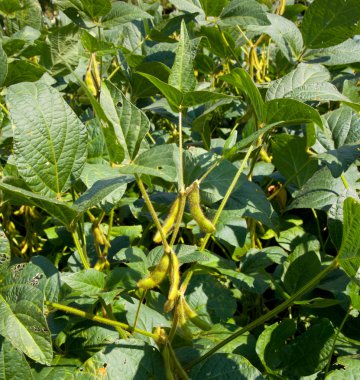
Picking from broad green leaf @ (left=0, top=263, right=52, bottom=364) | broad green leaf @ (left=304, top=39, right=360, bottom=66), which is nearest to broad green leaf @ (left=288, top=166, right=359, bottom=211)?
broad green leaf @ (left=304, top=39, right=360, bottom=66)

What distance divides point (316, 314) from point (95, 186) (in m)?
0.52

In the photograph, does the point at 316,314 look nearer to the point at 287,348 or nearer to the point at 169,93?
the point at 287,348

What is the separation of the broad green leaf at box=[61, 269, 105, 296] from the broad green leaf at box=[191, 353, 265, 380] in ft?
0.59

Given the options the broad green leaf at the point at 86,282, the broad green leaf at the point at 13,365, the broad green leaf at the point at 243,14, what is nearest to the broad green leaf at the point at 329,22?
the broad green leaf at the point at 243,14

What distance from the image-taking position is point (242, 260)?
3.47ft

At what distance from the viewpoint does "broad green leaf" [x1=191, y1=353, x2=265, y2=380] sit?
73 cm

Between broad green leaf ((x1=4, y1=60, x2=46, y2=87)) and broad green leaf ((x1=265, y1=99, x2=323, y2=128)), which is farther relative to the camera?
broad green leaf ((x1=4, y1=60, x2=46, y2=87))

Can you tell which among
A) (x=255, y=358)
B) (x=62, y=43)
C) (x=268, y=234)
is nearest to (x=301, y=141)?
(x=268, y=234)

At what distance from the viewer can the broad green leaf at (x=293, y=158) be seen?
3.54ft

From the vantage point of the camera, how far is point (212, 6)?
3.98 ft

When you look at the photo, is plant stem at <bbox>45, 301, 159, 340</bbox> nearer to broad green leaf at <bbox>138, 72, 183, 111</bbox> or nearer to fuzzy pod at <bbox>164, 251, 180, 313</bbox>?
fuzzy pod at <bbox>164, 251, 180, 313</bbox>

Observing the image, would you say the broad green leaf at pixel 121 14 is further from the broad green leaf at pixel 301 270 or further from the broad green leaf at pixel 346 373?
the broad green leaf at pixel 346 373

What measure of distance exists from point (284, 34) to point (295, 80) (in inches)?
10.8

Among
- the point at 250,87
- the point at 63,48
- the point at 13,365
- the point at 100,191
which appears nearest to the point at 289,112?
the point at 250,87
